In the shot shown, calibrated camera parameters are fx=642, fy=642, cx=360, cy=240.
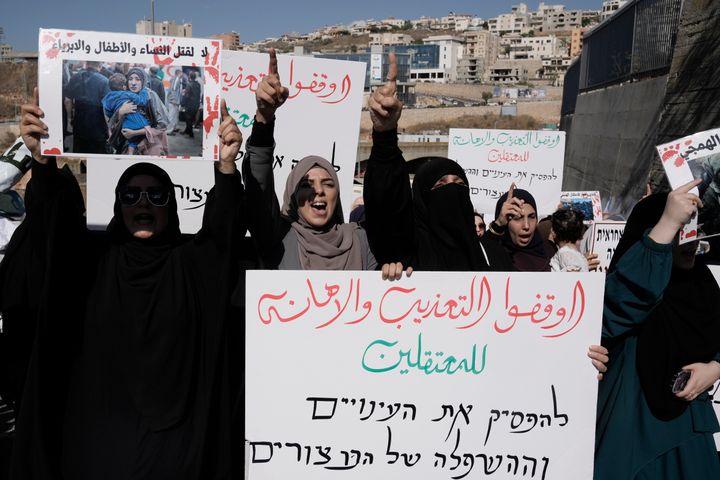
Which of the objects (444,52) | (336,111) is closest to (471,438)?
(336,111)

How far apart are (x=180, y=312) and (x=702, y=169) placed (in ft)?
6.23

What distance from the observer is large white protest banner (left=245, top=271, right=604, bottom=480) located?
2.12 m

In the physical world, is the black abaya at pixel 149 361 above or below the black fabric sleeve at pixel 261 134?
below

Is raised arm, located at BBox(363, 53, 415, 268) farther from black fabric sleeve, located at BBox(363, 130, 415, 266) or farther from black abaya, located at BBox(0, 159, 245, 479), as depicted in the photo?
black abaya, located at BBox(0, 159, 245, 479)

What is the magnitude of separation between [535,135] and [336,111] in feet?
10.3

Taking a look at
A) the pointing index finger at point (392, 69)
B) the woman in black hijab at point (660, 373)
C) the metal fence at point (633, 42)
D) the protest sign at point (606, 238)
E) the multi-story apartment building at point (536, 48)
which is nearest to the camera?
the pointing index finger at point (392, 69)

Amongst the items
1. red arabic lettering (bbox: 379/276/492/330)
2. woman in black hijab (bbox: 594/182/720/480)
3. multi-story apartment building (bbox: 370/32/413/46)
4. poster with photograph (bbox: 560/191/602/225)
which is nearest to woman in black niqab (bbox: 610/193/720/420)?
woman in black hijab (bbox: 594/182/720/480)

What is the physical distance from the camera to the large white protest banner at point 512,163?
6223 mm

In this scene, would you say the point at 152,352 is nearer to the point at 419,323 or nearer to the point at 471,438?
the point at 419,323

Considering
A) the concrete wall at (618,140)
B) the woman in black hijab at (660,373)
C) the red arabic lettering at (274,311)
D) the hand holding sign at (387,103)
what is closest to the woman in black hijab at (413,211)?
the hand holding sign at (387,103)

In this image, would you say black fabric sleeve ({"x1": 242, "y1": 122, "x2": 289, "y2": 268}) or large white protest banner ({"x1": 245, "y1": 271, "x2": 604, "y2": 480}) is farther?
black fabric sleeve ({"x1": 242, "y1": 122, "x2": 289, "y2": 268})

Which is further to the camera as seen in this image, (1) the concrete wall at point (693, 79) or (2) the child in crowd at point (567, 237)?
(1) the concrete wall at point (693, 79)

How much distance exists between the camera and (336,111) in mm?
3717

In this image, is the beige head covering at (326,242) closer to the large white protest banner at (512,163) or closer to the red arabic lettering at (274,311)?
the red arabic lettering at (274,311)
